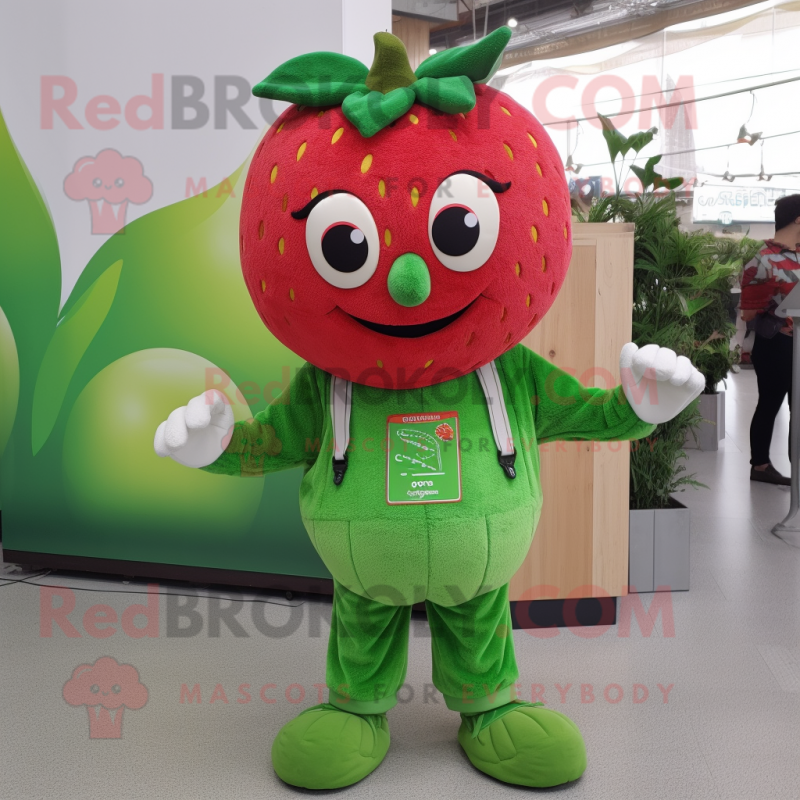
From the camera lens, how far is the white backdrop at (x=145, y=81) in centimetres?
253

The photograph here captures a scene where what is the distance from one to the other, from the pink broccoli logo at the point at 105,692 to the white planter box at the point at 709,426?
147 inches

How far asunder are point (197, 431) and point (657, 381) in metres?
0.83

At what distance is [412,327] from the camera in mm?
1409

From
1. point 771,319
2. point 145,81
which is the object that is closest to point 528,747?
point 145,81

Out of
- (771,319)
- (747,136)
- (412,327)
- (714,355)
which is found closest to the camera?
(412,327)

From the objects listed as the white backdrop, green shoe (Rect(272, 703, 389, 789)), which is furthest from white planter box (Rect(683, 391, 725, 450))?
green shoe (Rect(272, 703, 389, 789))

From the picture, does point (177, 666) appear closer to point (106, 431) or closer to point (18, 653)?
point (18, 653)

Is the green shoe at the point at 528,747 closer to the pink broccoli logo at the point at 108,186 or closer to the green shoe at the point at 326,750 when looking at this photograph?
the green shoe at the point at 326,750

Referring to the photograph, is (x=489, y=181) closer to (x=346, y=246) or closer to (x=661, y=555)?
(x=346, y=246)

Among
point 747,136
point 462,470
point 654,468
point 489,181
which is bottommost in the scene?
point 654,468

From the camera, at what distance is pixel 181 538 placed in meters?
2.82

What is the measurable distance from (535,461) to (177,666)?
122 cm

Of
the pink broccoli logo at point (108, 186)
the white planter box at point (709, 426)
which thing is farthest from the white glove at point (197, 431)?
the white planter box at point (709, 426)

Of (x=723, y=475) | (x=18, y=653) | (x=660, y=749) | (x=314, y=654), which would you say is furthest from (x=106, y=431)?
(x=723, y=475)
